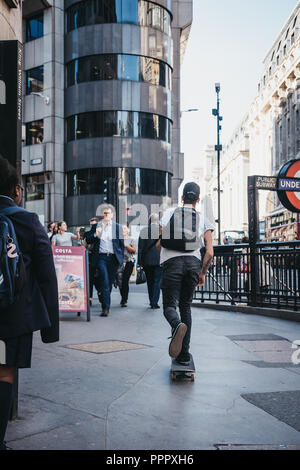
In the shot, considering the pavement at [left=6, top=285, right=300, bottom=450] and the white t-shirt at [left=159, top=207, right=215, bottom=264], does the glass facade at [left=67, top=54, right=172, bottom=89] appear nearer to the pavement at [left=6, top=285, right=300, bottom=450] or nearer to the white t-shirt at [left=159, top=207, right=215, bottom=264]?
the pavement at [left=6, top=285, right=300, bottom=450]

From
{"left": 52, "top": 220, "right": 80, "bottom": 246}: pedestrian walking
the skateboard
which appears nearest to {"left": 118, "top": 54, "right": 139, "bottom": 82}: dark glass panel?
{"left": 52, "top": 220, "right": 80, "bottom": 246}: pedestrian walking

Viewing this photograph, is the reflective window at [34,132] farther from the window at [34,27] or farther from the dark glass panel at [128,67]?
the dark glass panel at [128,67]

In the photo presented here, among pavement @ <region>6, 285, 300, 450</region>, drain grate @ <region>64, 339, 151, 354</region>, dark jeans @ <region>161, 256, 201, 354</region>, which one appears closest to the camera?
pavement @ <region>6, 285, 300, 450</region>

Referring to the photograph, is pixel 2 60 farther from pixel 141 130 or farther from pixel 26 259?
pixel 141 130

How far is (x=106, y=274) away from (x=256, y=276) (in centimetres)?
294

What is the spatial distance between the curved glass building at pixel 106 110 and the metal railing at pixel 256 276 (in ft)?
71.7

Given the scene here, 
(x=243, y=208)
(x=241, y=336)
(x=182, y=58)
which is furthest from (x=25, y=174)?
(x=243, y=208)

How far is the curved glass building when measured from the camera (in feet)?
111

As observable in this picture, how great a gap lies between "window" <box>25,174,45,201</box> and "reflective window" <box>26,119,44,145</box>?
232cm

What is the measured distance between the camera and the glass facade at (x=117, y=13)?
34031 mm

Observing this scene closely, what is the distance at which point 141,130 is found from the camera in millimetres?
34156

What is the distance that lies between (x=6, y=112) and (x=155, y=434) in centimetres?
266

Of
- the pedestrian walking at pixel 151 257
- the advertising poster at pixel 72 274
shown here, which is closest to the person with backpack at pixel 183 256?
the advertising poster at pixel 72 274

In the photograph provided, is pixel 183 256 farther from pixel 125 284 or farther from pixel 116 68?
pixel 116 68
